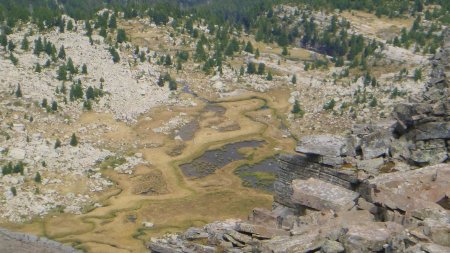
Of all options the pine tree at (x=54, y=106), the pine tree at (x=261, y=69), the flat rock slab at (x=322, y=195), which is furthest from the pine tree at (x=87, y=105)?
the flat rock slab at (x=322, y=195)

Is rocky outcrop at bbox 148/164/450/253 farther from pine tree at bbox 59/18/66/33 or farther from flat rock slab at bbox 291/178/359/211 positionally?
pine tree at bbox 59/18/66/33

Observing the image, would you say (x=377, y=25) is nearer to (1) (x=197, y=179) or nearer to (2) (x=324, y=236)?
(1) (x=197, y=179)

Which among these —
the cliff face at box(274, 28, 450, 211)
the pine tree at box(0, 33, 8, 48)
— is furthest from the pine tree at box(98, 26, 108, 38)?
the cliff face at box(274, 28, 450, 211)

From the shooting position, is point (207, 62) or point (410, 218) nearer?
point (410, 218)

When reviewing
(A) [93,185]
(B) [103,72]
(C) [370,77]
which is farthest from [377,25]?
(A) [93,185]

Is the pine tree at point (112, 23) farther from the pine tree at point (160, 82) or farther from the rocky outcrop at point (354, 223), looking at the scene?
the rocky outcrop at point (354, 223)

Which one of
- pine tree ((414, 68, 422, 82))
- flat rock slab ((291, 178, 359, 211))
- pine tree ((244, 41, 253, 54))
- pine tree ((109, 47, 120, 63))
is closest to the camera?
flat rock slab ((291, 178, 359, 211))
